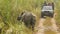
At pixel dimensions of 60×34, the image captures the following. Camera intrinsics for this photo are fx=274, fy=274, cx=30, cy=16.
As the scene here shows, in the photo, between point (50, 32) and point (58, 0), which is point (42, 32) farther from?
point (58, 0)

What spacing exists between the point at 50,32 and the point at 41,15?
15cm

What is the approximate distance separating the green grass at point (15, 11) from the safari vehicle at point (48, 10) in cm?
3

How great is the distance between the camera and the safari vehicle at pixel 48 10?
7.06 ft

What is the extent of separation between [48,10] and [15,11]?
26 cm

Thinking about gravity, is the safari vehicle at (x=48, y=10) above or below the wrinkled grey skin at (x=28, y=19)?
above

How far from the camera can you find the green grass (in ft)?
7.02

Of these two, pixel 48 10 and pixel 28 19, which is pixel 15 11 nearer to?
pixel 28 19

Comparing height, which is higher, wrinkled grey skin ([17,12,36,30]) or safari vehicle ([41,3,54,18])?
safari vehicle ([41,3,54,18])

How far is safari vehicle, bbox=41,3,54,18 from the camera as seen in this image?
2.15 metres

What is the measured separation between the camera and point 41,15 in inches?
85.0

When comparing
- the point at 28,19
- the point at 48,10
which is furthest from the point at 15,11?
the point at 48,10

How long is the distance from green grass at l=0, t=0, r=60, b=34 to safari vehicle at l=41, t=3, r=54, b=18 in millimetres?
32

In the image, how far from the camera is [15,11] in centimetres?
216

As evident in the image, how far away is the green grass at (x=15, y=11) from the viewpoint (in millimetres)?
2139
